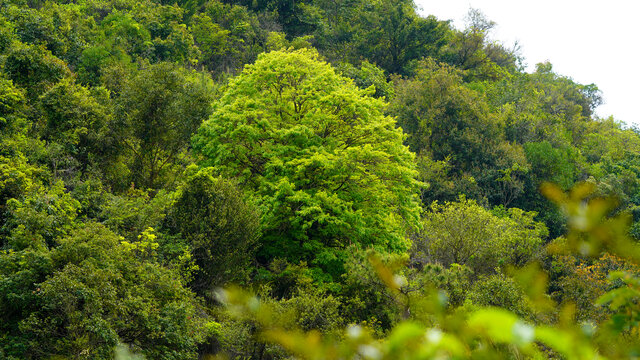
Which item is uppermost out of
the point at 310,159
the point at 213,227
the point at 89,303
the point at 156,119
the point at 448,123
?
the point at 448,123

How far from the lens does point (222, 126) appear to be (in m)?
17.6

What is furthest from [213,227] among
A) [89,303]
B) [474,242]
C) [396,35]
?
[396,35]

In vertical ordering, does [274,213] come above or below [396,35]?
below

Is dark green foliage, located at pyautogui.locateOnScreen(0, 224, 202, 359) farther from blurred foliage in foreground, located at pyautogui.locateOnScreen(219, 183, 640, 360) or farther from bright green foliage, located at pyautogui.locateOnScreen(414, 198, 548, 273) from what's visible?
bright green foliage, located at pyautogui.locateOnScreen(414, 198, 548, 273)

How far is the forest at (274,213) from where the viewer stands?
6.58 ft

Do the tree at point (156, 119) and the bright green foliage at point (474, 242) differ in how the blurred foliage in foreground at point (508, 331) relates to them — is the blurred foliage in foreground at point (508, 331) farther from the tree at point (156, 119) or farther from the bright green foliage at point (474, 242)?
the bright green foliage at point (474, 242)

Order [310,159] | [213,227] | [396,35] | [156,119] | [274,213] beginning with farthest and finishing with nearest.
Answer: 1. [396,35]
2. [156,119]
3. [274,213]
4. [310,159]
5. [213,227]

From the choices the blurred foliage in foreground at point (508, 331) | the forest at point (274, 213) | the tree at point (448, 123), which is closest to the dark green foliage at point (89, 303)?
the forest at point (274, 213)

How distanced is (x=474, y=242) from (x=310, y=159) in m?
8.52

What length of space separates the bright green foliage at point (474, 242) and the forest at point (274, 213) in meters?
0.10

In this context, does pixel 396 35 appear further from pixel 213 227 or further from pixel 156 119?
pixel 213 227

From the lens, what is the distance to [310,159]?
15805 millimetres

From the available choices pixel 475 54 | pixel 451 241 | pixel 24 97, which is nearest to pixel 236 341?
pixel 24 97

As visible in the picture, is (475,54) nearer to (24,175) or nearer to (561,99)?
(561,99)
